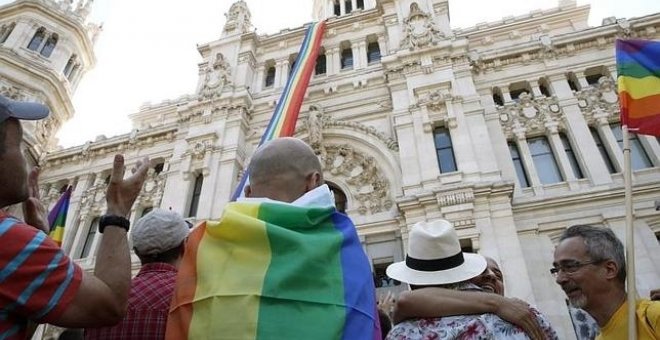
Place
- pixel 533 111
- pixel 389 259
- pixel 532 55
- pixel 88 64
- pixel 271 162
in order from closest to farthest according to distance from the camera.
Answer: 1. pixel 271 162
2. pixel 389 259
3. pixel 533 111
4. pixel 532 55
5. pixel 88 64

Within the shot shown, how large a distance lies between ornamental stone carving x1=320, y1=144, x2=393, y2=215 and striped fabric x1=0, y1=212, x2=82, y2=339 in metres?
11.6

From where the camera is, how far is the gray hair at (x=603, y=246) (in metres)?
2.92

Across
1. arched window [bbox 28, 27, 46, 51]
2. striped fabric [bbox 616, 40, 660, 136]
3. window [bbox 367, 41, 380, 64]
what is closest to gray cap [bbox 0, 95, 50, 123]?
striped fabric [bbox 616, 40, 660, 136]

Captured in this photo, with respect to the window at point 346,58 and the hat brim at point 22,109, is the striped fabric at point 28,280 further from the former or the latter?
the window at point 346,58

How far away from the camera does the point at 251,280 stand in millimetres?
1598

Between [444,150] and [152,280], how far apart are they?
11.5 meters

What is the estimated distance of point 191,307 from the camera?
5.38 feet

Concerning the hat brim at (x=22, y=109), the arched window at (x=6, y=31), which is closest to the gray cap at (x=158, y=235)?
the hat brim at (x=22, y=109)

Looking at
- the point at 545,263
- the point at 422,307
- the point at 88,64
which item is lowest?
the point at 422,307

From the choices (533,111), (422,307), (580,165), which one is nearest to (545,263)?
(580,165)

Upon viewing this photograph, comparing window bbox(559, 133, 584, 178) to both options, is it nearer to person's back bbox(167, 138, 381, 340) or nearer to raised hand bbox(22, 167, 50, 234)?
person's back bbox(167, 138, 381, 340)

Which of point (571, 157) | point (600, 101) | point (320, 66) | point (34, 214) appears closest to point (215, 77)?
point (320, 66)

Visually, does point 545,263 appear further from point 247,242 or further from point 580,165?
point 247,242

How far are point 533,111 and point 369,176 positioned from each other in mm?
6179
